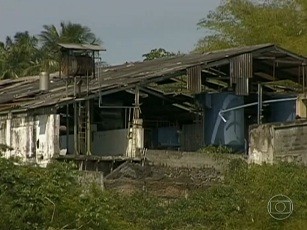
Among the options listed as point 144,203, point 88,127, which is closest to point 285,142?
point 144,203

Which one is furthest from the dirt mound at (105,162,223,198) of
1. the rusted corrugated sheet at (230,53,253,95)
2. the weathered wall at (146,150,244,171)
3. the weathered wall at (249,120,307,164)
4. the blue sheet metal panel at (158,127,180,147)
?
the blue sheet metal panel at (158,127,180,147)

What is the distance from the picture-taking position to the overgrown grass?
17117 millimetres

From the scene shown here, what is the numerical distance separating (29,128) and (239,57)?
229 inches

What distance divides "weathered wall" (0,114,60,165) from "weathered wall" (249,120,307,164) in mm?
4934

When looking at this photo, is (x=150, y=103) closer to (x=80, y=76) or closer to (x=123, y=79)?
(x=123, y=79)

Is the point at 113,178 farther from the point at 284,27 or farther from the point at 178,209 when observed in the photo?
the point at 284,27

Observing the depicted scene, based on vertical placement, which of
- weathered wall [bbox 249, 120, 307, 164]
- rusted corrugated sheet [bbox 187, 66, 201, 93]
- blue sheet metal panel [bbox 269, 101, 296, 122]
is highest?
rusted corrugated sheet [bbox 187, 66, 201, 93]

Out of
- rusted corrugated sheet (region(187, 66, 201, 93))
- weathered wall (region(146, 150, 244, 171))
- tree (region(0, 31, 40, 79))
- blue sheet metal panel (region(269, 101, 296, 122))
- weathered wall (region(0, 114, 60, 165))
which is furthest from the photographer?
tree (region(0, 31, 40, 79))

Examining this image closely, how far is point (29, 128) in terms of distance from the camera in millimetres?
23531

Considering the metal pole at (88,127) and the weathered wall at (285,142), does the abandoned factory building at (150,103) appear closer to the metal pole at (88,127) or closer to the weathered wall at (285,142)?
the metal pole at (88,127)

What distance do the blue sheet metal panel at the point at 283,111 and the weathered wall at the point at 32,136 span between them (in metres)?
7.47

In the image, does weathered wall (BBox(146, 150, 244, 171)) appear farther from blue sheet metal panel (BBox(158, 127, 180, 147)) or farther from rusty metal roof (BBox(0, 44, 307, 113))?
blue sheet metal panel (BBox(158, 127, 180, 147))

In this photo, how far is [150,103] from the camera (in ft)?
90.5

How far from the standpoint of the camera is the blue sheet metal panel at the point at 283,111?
88.4 ft
